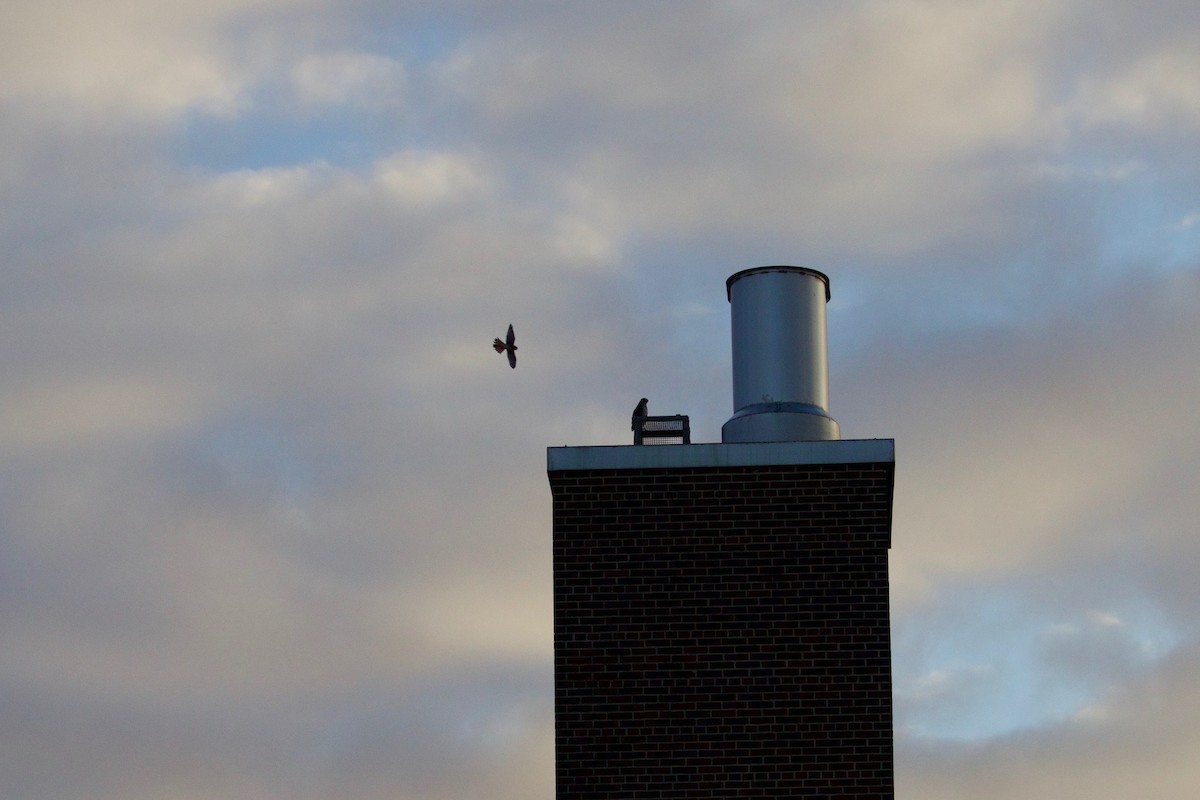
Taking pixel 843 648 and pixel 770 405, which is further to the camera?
pixel 770 405

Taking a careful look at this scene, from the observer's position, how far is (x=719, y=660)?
1870cm

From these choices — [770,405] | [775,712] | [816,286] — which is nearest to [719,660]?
[775,712]

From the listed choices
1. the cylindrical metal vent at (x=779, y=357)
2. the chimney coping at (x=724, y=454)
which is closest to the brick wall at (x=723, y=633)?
the chimney coping at (x=724, y=454)

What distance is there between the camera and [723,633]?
1877 centimetres

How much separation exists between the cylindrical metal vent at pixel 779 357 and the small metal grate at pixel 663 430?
49 centimetres

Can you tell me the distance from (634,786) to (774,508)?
275cm

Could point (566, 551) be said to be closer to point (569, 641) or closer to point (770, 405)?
point (569, 641)

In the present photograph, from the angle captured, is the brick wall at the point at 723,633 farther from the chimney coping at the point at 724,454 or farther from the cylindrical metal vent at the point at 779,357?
the cylindrical metal vent at the point at 779,357

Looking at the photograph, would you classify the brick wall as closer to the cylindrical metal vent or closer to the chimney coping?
the chimney coping

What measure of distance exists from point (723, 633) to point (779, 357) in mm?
2838

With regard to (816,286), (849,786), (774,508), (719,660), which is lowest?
(849,786)

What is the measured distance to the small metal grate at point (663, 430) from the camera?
19.7m

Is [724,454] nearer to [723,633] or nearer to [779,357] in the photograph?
[779,357]

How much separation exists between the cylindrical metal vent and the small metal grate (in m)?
0.49
